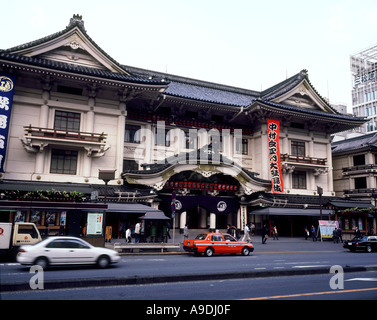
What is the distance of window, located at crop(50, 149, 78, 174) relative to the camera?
26.3 meters

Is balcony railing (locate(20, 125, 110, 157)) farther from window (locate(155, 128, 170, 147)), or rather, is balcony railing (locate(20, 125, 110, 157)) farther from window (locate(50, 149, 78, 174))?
window (locate(155, 128, 170, 147))

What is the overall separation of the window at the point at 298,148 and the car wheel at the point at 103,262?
90.9 feet

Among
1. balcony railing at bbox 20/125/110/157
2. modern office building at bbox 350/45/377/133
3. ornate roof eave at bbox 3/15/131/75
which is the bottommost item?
balcony railing at bbox 20/125/110/157

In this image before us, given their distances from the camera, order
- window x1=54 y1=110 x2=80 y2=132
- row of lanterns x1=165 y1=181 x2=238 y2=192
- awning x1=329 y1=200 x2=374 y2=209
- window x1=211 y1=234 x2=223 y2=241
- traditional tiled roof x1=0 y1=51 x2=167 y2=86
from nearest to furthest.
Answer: window x1=211 y1=234 x2=223 y2=241 < traditional tiled roof x1=0 y1=51 x2=167 y2=86 < window x1=54 y1=110 x2=80 y2=132 < row of lanterns x1=165 y1=181 x2=238 y2=192 < awning x1=329 y1=200 x2=374 y2=209

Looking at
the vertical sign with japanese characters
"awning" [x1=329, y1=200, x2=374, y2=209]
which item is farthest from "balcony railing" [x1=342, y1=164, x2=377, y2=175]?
the vertical sign with japanese characters

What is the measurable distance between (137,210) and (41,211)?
25.9 feet

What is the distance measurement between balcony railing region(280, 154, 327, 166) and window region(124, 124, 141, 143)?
15.6 meters

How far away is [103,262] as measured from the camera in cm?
1398

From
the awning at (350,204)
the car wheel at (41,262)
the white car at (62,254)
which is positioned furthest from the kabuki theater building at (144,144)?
the car wheel at (41,262)

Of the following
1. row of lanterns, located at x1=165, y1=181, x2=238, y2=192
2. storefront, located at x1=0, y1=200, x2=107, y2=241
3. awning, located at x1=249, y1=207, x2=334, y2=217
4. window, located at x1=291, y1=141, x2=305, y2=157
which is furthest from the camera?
window, located at x1=291, y1=141, x2=305, y2=157

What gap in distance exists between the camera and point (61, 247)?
13.4 metres

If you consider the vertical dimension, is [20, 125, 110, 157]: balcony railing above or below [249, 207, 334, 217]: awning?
above
